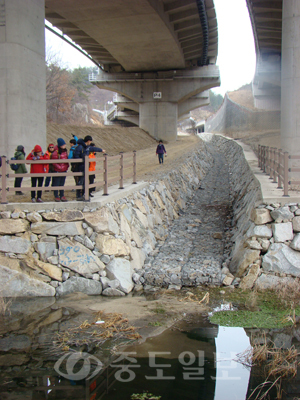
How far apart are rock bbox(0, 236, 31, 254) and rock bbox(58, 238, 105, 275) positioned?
737mm

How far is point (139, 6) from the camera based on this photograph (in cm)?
2244

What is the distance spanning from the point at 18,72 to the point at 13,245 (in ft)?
26.1

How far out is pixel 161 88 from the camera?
38531 mm

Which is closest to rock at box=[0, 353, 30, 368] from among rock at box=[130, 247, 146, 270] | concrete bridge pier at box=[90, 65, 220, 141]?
rock at box=[130, 247, 146, 270]

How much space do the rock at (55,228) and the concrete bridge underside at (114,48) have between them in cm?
636

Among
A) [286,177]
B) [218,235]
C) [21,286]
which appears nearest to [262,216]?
[286,177]

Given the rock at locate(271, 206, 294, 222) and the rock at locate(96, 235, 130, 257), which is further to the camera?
the rock at locate(271, 206, 294, 222)

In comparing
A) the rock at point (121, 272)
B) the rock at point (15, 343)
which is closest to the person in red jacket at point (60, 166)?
the rock at point (121, 272)

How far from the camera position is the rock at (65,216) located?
28.8 feet

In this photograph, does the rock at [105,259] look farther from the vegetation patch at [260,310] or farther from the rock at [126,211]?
Result: the vegetation patch at [260,310]

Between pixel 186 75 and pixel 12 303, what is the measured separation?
33.0 metres

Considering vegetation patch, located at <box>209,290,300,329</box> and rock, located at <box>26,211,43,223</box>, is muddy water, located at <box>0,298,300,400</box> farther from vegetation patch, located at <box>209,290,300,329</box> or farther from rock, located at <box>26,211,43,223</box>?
rock, located at <box>26,211,43,223</box>

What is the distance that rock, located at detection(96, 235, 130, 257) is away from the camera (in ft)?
29.1

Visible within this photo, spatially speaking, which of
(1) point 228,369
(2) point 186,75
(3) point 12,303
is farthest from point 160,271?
(2) point 186,75
